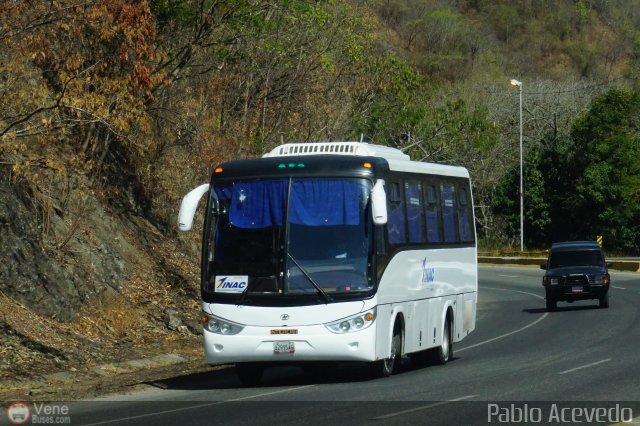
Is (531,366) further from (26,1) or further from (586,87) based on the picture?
(586,87)

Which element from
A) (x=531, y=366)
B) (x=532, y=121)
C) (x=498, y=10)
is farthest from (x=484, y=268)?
(x=498, y=10)

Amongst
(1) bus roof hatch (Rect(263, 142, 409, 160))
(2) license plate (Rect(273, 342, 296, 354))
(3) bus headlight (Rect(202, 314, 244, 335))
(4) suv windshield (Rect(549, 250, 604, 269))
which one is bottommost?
(2) license plate (Rect(273, 342, 296, 354))

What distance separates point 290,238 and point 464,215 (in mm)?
6710

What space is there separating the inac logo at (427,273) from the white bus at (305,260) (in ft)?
3.10

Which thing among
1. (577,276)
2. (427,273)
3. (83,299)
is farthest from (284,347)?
(577,276)

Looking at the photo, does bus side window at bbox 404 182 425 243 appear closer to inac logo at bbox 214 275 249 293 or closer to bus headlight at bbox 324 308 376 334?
bus headlight at bbox 324 308 376 334

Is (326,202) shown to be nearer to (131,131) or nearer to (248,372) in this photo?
(248,372)

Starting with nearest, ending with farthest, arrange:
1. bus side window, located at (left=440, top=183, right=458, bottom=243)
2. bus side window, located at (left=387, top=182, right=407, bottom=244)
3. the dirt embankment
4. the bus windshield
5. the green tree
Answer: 1. the bus windshield
2. bus side window, located at (left=387, top=182, right=407, bottom=244)
3. the dirt embankment
4. bus side window, located at (left=440, top=183, right=458, bottom=243)
5. the green tree

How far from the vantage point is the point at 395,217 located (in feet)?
63.3

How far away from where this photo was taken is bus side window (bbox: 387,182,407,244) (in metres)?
18.9

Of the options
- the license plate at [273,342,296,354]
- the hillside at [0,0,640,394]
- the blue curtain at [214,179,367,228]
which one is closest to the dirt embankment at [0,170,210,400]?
the hillside at [0,0,640,394]

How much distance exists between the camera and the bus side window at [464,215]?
23500 mm

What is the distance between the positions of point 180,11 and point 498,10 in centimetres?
14799

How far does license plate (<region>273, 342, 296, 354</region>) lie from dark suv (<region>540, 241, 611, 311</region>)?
67.4ft
